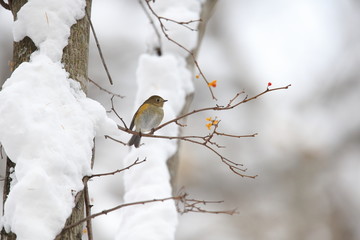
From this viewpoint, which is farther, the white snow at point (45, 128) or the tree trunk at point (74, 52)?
the tree trunk at point (74, 52)

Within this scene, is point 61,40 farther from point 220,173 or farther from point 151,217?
point 220,173

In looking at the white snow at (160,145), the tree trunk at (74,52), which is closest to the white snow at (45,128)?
the tree trunk at (74,52)

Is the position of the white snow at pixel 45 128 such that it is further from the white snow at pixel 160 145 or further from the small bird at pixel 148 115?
the small bird at pixel 148 115

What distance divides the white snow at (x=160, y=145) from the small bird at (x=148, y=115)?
6 cm

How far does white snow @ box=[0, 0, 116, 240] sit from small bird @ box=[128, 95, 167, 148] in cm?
107

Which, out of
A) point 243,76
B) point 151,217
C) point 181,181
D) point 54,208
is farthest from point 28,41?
point 243,76

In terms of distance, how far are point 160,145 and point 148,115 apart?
0.28 metres

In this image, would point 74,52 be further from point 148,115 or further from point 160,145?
point 148,115

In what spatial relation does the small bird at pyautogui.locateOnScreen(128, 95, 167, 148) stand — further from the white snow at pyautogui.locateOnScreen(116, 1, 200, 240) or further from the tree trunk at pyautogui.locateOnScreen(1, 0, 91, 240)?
the tree trunk at pyautogui.locateOnScreen(1, 0, 91, 240)

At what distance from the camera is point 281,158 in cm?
1016

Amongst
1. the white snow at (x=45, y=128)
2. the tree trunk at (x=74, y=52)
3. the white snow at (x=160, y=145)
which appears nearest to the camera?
the white snow at (x=45, y=128)

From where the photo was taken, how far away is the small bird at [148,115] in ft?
9.25

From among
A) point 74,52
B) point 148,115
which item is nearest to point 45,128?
point 74,52

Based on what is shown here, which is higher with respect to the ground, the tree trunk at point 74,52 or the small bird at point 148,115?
the small bird at point 148,115
